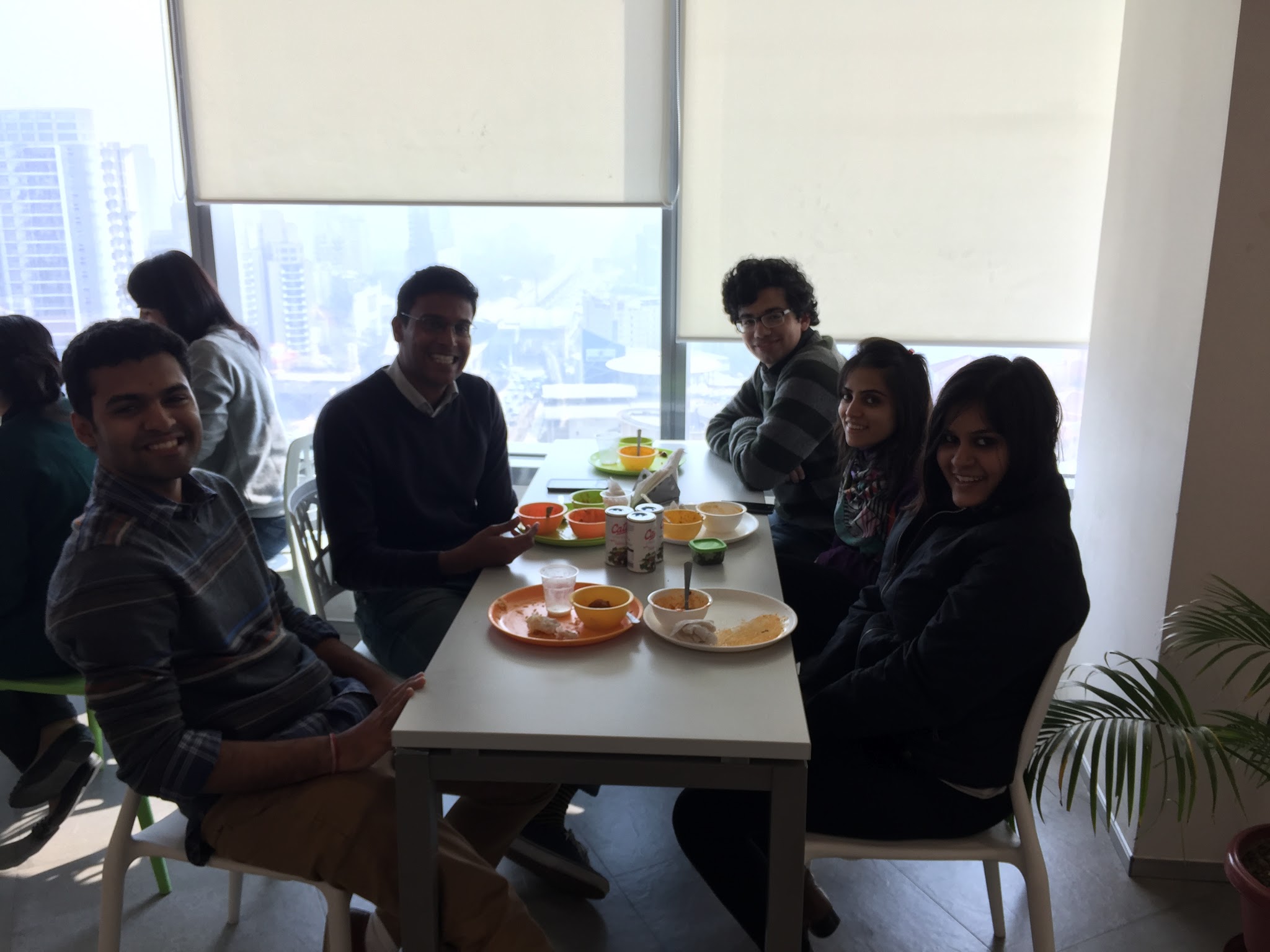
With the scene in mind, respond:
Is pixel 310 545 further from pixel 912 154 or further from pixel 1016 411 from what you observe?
pixel 912 154

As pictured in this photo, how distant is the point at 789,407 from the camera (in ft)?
7.81

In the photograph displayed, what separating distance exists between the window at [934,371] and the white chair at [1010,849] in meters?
1.64

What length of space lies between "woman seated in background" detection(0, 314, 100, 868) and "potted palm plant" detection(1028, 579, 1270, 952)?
1.96 m

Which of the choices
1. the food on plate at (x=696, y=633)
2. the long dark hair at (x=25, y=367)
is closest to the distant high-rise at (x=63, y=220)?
the long dark hair at (x=25, y=367)

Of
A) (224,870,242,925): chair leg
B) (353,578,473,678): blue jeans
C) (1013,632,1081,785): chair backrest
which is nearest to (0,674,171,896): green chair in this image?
(224,870,242,925): chair leg

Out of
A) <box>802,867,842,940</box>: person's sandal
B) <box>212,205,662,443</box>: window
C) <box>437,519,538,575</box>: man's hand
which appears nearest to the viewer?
<box>802,867,842,940</box>: person's sandal

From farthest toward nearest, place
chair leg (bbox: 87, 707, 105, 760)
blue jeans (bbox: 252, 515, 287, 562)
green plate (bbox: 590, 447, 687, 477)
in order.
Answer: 1. blue jeans (bbox: 252, 515, 287, 562)
2. green plate (bbox: 590, 447, 687, 477)
3. chair leg (bbox: 87, 707, 105, 760)

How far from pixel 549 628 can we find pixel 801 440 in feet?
3.45

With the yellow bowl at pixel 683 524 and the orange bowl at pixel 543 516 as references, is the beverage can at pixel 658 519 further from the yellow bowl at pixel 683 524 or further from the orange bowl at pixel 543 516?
the orange bowl at pixel 543 516

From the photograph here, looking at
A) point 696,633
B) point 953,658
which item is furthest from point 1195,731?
Answer: point 696,633

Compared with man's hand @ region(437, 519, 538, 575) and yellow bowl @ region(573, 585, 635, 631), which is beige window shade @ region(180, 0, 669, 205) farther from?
yellow bowl @ region(573, 585, 635, 631)

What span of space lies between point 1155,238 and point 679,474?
127 centimetres

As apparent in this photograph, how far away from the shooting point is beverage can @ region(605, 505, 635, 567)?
180 centimetres

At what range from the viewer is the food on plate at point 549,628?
1.52 m
